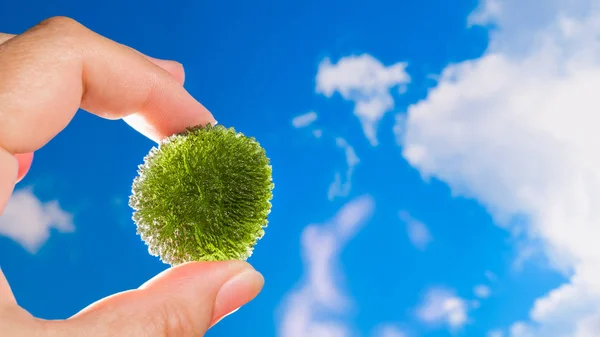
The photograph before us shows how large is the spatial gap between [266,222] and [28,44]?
1596mm

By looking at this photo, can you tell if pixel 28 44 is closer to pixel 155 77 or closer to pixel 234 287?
pixel 155 77

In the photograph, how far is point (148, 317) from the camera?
2.42 meters

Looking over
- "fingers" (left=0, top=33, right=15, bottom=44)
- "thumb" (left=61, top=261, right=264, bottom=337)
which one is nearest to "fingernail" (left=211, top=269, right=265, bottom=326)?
"thumb" (left=61, top=261, right=264, bottom=337)

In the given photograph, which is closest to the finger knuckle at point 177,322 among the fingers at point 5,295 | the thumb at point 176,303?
the thumb at point 176,303

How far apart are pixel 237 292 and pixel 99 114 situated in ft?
4.45

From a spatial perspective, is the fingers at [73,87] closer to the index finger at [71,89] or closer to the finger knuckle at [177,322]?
the index finger at [71,89]

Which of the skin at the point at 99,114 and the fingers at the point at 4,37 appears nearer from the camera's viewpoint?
the skin at the point at 99,114

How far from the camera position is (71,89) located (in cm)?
255

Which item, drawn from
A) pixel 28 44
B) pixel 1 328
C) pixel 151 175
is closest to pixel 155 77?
pixel 151 175

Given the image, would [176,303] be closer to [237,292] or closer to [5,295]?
[237,292]

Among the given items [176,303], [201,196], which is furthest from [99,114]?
[176,303]

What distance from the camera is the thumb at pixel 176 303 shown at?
2.28 metres

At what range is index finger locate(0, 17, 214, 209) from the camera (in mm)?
2254

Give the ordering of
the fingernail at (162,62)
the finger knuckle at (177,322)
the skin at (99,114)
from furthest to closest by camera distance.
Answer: the fingernail at (162,62) → the finger knuckle at (177,322) → the skin at (99,114)
